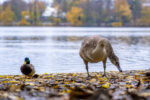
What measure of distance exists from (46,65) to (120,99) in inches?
382

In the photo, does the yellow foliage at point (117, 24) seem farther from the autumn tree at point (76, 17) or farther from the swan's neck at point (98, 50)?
the swan's neck at point (98, 50)

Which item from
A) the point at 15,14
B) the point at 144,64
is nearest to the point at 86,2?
the point at 15,14

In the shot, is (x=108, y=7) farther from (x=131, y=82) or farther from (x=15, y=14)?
(x=131, y=82)

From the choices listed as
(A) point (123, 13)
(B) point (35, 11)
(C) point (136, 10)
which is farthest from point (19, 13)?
(C) point (136, 10)

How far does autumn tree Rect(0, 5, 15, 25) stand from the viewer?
120500mm

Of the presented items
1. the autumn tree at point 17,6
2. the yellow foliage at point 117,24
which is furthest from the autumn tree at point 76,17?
the autumn tree at point 17,6

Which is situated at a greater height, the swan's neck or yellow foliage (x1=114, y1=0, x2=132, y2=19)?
yellow foliage (x1=114, y1=0, x2=132, y2=19)

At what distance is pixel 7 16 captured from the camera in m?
120

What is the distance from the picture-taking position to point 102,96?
4621 millimetres

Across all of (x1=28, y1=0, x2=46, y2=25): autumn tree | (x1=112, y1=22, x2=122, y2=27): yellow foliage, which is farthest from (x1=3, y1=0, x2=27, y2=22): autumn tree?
(x1=112, y1=22, x2=122, y2=27): yellow foliage

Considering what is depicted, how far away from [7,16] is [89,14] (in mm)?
29307

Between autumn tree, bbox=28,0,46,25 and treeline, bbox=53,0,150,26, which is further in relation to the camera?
autumn tree, bbox=28,0,46,25

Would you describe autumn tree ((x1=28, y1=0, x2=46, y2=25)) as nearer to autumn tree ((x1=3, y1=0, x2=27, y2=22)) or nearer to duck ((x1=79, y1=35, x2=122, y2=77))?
autumn tree ((x1=3, y1=0, x2=27, y2=22))

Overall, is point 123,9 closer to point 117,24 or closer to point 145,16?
point 117,24
